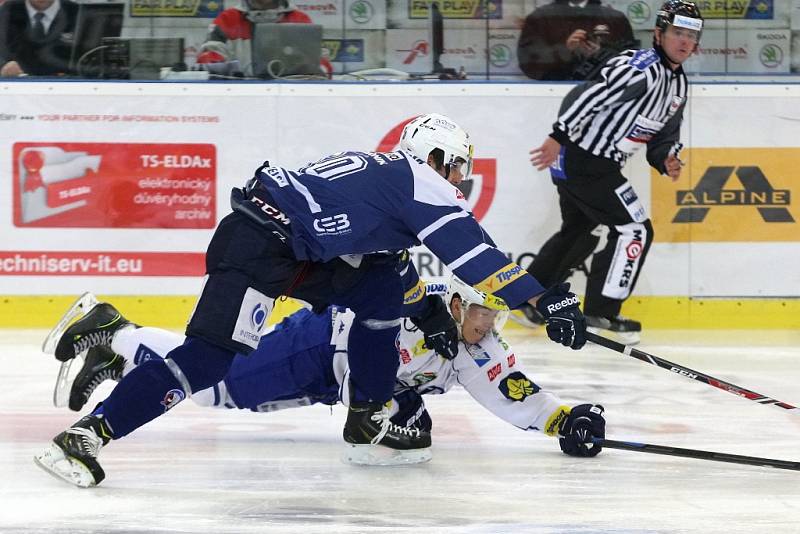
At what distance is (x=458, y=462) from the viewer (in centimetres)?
375

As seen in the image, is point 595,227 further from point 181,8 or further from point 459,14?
point 181,8

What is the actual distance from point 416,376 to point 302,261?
0.62 meters

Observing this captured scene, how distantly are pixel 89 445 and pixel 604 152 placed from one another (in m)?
3.61

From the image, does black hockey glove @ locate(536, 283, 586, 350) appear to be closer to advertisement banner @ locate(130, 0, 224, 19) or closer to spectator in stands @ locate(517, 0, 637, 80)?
spectator in stands @ locate(517, 0, 637, 80)

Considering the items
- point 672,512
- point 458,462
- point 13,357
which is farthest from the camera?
point 13,357

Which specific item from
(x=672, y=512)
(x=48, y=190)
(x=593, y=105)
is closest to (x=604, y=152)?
(x=593, y=105)

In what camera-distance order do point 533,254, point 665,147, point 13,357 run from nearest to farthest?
point 13,357
point 665,147
point 533,254

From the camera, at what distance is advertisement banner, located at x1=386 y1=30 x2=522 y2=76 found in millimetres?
6559

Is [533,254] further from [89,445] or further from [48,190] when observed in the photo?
[89,445]

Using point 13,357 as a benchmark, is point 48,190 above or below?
above

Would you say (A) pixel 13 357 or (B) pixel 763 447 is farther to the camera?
(A) pixel 13 357

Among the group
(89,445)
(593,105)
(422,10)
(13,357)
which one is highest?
(422,10)

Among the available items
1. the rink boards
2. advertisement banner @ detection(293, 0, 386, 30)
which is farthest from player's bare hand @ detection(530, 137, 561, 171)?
advertisement banner @ detection(293, 0, 386, 30)

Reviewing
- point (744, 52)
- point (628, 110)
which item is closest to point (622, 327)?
point (628, 110)
